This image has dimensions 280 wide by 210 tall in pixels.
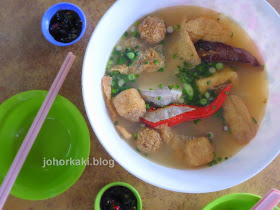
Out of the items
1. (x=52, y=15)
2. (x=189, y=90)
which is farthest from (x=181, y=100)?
(x=52, y=15)

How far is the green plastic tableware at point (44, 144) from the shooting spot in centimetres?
157

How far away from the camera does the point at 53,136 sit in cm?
169

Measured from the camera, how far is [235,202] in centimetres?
166

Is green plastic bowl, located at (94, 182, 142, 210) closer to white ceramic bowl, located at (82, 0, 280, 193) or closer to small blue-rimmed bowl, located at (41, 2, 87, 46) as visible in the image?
white ceramic bowl, located at (82, 0, 280, 193)

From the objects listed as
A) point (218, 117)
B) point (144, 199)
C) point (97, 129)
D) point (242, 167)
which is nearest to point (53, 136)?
point (97, 129)

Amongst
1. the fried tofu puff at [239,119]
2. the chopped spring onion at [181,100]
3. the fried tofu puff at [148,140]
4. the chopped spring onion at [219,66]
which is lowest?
the fried tofu puff at [148,140]

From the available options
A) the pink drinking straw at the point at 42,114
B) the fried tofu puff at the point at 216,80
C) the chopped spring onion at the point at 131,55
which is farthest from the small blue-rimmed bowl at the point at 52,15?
the fried tofu puff at the point at 216,80

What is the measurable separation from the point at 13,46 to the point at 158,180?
1.08m

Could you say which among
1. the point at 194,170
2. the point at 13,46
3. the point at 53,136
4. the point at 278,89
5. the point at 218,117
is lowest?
the point at 194,170

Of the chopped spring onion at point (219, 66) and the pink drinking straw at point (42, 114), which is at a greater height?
the chopped spring onion at point (219, 66)

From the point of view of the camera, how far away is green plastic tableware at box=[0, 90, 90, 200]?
1.57 m

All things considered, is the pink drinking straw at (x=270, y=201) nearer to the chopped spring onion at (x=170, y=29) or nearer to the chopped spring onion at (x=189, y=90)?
the chopped spring onion at (x=189, y=90)

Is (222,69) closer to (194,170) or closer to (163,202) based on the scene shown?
(194,170)

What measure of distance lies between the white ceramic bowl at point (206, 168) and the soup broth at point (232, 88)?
0.03 metres
